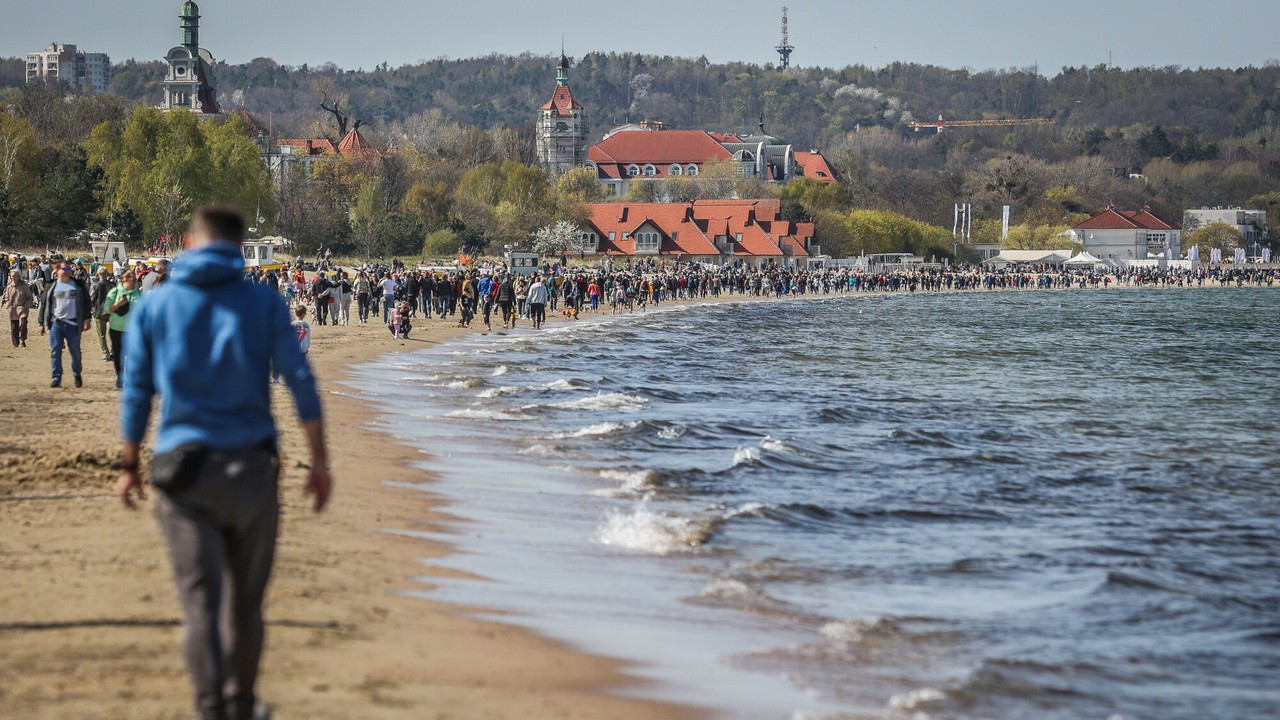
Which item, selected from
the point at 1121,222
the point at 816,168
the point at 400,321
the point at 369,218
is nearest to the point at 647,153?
the point at 816,168

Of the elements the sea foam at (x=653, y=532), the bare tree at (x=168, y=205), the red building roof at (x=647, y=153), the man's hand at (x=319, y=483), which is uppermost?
the red building roof at (x=647, y=153)

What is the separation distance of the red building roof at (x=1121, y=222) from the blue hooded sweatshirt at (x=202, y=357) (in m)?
175

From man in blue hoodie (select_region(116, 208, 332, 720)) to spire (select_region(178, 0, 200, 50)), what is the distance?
160m

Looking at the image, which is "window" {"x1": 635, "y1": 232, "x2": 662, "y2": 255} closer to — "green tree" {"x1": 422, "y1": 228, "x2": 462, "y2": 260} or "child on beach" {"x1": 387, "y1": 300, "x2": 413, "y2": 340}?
"green tree" {"x1": 422, "y1": 228, "x2": 462, "y2": 260}

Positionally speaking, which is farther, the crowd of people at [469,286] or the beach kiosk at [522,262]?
the beach kiosk at [522,262]

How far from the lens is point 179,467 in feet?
17.9

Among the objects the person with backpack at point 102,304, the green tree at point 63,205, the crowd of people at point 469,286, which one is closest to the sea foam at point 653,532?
the crowd of people at point 469,286

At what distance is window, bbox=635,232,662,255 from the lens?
119m

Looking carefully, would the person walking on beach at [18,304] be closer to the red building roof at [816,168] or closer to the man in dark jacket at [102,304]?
the man in dark jacket at [102,304]

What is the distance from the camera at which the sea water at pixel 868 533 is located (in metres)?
8.45

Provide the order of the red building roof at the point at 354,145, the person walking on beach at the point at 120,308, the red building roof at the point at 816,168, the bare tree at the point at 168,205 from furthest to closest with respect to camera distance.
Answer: the red building roof at the point at 816,168 < the red building roof at the point at 354,145 < the bare tree at the point at 168,205 < the person walking on beach at the point at 120,308

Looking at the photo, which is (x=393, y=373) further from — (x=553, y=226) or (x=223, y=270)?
(x=553, y=226)

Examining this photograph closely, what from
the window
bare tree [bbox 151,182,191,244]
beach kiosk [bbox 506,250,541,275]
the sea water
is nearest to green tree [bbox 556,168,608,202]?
the window

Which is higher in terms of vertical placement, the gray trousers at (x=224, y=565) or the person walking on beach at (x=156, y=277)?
the person walking on beach at (x=156, y=277)
